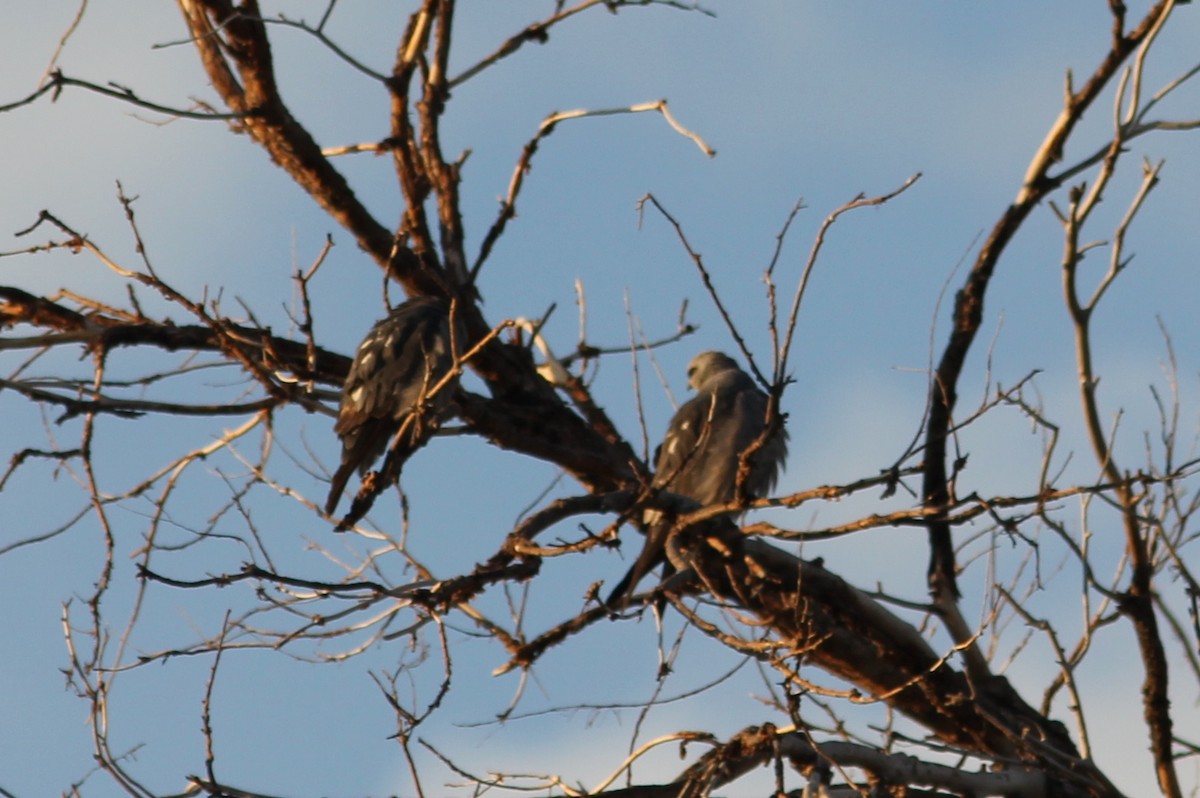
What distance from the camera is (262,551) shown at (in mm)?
5652

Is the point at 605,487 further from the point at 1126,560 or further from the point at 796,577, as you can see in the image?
the point at 1126,560

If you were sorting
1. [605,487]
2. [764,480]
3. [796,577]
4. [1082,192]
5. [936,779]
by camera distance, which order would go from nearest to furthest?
[1082,192]
[936,779]
[796,577]
[605,487]
[764,480]

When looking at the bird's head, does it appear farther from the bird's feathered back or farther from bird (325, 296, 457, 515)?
bird (325, 296, 457, 515)

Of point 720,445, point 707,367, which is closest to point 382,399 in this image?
point 720,445

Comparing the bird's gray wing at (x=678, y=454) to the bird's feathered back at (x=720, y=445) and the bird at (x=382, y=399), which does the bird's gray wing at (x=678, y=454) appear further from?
the bird at (x=382, y=399)

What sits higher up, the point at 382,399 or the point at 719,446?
the point at 719,446

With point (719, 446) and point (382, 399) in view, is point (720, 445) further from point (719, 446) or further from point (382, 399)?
point (382, 399)

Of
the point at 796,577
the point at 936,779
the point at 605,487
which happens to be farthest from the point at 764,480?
the point at 936,779

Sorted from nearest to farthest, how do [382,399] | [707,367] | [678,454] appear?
[382,399] → [678,454] → [707,367]

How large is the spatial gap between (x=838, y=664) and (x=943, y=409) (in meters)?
1.12

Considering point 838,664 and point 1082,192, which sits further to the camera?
point 838,664

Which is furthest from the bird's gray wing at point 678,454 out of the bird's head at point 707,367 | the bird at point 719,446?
the bird's head at point 707,367

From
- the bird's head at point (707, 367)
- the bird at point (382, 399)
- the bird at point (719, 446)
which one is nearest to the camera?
the bird at point (382, 399)

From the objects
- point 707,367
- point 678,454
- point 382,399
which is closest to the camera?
point 382,399
